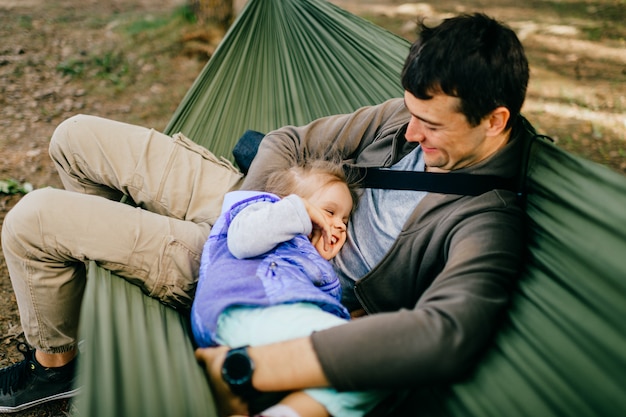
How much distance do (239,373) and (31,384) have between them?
2.84 ft

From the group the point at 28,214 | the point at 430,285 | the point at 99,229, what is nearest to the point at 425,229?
the point at 430,285

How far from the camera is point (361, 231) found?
5.06ft

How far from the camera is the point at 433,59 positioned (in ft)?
4.17

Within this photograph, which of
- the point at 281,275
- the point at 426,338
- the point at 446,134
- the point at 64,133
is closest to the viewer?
the point at 426,338

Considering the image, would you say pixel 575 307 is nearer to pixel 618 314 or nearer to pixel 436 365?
pixel 618 314

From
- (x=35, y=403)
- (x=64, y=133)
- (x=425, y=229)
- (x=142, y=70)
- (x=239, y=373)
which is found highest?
(x=64, y=133)

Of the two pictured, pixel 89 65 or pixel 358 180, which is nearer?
pixel 358 180

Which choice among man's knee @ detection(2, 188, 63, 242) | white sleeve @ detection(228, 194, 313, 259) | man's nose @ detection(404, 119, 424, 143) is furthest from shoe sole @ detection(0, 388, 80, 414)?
man's nose @ detection(404, 119, 424, 143)

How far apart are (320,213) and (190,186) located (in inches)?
21.1

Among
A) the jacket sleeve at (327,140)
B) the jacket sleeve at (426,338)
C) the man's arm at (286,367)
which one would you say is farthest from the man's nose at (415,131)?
the man's arm at (286,367)

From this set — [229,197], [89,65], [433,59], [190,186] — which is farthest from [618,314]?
[89,65]

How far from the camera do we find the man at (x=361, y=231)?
100 cm

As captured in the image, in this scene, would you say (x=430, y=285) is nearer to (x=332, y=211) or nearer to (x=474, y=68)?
(x=332, y=211)

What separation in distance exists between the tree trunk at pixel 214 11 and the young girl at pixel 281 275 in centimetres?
289
